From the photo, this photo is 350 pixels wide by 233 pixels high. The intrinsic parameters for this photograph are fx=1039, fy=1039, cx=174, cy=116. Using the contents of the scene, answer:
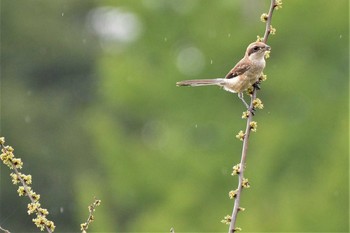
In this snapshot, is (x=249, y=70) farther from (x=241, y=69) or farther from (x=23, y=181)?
(x=23, y=181)

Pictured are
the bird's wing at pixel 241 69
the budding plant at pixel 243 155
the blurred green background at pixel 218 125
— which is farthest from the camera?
the blurred green background at pixel 218 125

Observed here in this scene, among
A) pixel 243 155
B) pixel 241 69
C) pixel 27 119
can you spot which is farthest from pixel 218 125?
pixel 243 155

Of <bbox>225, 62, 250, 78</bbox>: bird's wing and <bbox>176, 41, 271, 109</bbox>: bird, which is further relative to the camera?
<bbox>225, 62, 250, 78</bbox>: bird's wing

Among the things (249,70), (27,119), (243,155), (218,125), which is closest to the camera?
(243,155)

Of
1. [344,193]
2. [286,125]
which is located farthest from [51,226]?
[286,125]

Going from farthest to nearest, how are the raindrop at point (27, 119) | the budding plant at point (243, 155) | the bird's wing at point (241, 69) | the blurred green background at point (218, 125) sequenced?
1. the raindrop at point (27, 119)
2. the blurred green background at point (218, 125)
3. the bird's wing at point (241, 69)
4. the budding plant at point (243, 155)

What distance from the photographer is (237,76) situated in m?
5.92

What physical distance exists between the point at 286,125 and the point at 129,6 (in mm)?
3936

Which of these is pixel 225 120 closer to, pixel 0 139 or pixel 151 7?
pixel 151 7

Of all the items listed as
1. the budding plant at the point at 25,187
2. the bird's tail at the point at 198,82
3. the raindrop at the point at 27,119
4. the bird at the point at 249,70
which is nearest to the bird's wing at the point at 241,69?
the bird at the point at 249,70

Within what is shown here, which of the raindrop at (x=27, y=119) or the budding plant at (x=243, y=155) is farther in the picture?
the raindrop at (x=27, y=119)

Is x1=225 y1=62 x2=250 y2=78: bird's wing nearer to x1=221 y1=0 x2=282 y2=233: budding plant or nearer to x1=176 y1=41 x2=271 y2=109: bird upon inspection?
x1=176 y1=41 x2=271 y2=109: bird

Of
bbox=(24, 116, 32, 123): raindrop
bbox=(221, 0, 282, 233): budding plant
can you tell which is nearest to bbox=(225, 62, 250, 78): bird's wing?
bbox=(221, 0, 282, 233): budding plant

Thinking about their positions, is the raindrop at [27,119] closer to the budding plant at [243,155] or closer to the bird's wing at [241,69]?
the bird's wing at [241,69]
